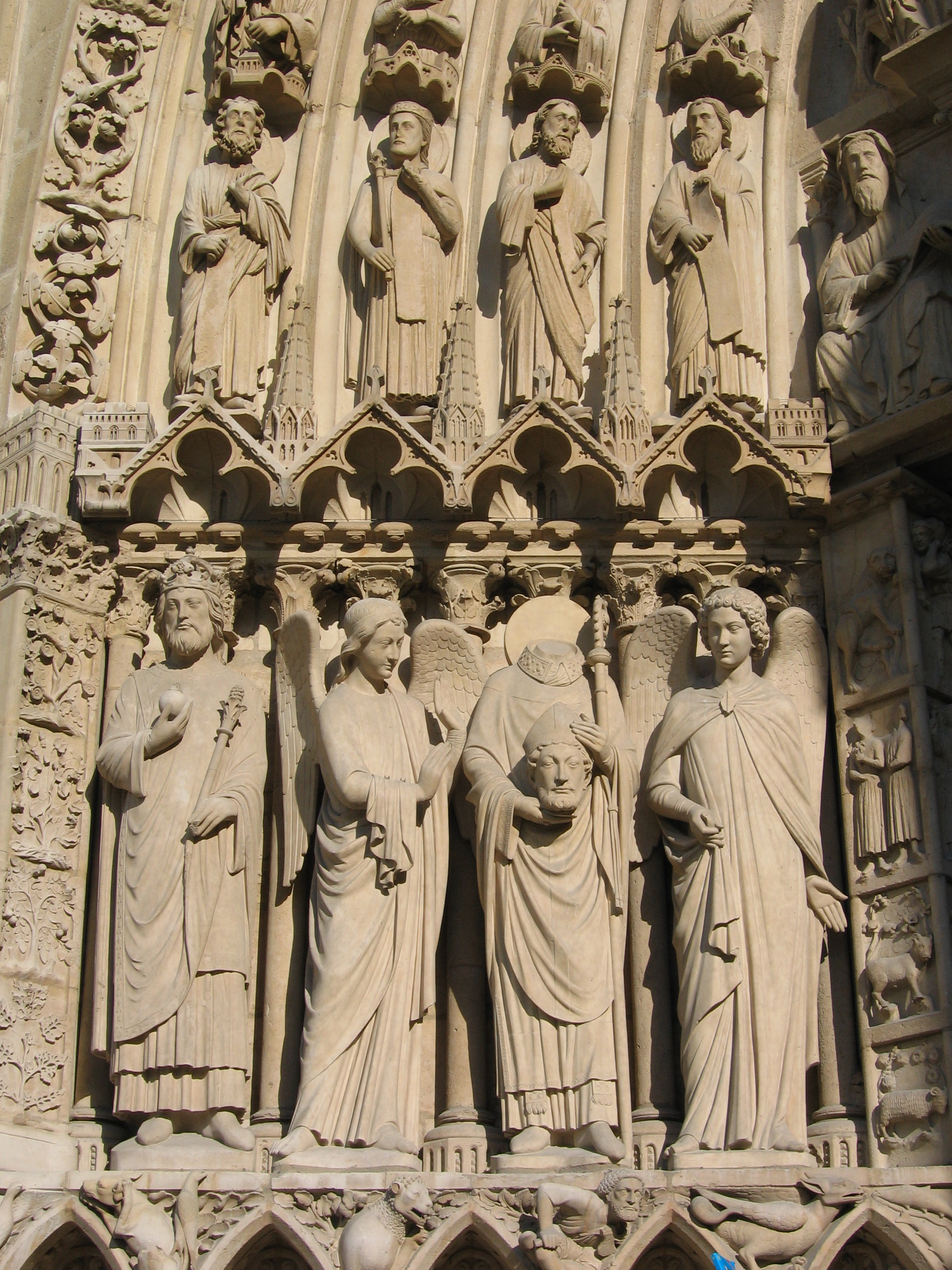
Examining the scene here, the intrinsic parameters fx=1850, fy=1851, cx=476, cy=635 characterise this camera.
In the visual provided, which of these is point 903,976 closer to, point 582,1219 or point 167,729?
point 582,1219

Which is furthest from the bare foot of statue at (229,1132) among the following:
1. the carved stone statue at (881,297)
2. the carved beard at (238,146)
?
the carved beard at (238,146)

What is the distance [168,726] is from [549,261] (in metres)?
3.17

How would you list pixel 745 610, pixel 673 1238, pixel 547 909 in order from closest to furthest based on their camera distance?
1. pixel 673 1238
2. pixel 547 909
3. pixel 745 610

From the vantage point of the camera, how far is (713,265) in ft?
31.3

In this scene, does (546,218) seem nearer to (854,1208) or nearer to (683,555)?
(683,555)

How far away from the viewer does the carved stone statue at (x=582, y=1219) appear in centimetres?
717

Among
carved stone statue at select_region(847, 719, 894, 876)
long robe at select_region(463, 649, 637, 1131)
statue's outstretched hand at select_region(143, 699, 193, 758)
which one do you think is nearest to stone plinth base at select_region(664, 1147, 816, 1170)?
long robe at select_region(463, 649, 637, 1131)

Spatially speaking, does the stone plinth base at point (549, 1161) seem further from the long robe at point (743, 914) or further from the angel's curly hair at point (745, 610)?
the angel's curly hair at point (745, 610)

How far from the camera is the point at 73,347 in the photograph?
9461 millimetres

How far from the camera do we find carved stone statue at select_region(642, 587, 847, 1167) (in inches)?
307

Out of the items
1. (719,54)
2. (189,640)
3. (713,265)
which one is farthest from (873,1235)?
(719,54)

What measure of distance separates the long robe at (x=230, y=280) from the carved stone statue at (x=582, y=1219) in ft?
14.2

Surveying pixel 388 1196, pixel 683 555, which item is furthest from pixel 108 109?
pixel 388 1196

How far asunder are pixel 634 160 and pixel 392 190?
132cm
